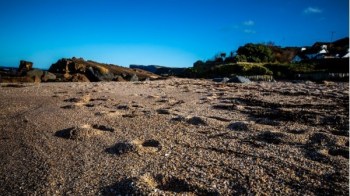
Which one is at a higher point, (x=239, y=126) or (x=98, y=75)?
(x=98, y=75)

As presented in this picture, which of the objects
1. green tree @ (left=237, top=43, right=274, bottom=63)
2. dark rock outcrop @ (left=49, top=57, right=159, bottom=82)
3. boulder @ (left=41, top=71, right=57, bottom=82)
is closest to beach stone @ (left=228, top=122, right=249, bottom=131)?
dark rock outcrop @ (left=49, top=57, right=159, bottom=82)

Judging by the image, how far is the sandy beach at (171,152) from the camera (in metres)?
2.60

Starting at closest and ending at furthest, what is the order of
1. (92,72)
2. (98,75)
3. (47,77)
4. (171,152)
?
(171,152) → (47,77) → (98,75) → (92,72)

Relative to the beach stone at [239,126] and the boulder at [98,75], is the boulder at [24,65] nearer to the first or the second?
the boulder at [98,75]

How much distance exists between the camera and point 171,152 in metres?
3.39

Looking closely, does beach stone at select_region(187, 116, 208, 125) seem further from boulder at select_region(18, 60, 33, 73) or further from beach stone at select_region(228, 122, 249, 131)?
boulder at select_region(18, 60, 33, 73)

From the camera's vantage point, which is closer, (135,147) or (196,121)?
(135,147)

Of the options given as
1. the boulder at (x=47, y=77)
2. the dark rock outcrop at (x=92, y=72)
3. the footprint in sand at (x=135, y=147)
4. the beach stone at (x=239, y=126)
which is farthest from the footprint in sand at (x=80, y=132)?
the boulder at (x=47, y=77)

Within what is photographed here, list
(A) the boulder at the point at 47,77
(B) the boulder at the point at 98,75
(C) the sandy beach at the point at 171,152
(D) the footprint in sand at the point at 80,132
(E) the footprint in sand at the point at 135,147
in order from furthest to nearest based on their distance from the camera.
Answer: (B) the boulder at the point at 98,75, (A) the boulder at the point at 47,77, (D) the footprint in sand at the point at 80,132, (E) the footprint in sand at the point at 135,147, (C) the sandy beach at the point at 171,152

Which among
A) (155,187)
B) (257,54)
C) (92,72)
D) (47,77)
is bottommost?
(155,187)

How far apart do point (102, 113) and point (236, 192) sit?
11.8 feet

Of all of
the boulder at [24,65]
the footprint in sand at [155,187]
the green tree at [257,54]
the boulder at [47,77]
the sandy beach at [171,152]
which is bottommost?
the footprint in sand at [155,187]

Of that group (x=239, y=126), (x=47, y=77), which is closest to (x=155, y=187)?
(x=239, y=126)

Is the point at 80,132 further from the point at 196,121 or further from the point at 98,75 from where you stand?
the point at 98,75
